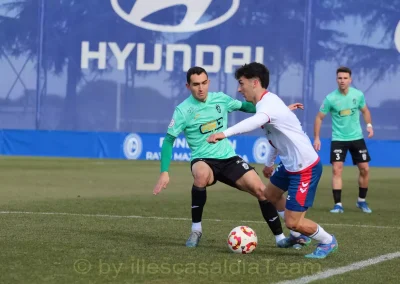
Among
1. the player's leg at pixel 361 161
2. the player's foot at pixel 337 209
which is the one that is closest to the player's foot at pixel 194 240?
the player's foot at pixel 337 209

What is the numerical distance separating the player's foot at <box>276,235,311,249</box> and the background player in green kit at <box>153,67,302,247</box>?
41cm

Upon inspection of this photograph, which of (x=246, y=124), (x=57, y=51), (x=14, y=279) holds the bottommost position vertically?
(x=14, y=279)

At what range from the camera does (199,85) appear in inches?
444

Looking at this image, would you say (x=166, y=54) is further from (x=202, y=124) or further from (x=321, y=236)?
(x=321, y=236)

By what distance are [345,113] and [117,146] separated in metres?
17.4

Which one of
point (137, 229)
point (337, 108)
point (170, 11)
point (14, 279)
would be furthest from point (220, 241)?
point (170, 11)

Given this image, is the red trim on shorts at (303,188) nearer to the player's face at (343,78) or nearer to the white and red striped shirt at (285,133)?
the white and red striped shirt at (285,133)

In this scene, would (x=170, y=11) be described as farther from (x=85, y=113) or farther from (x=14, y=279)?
(x=14, y=279)

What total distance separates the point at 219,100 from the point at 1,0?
88.9 feet

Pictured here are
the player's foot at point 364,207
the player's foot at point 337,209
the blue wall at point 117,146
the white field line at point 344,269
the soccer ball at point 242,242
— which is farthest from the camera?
the blue wall at point 117,146

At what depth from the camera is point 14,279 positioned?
322 inches

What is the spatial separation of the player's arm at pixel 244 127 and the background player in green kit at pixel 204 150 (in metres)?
1.58

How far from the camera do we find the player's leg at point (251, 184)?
10922 millimetres

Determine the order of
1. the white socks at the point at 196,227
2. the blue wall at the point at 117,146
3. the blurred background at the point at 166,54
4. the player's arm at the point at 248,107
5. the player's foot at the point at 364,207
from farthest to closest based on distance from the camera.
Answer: the blurred background at the point at 166,54 → the blue wall at the point at 117,146 → the player's foot at the point at 364,207 → the player's arm at the point at 248,107 → the white socks at the point at 196,227
